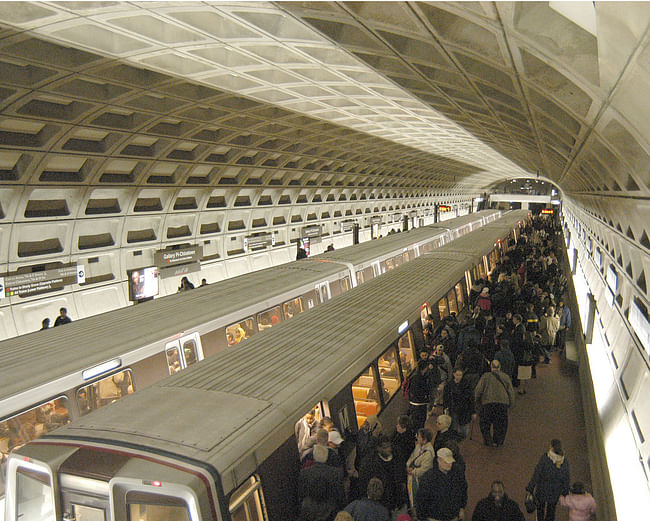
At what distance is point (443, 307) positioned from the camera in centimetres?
1120

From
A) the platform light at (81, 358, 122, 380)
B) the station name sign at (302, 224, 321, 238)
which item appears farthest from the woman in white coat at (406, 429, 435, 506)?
the station name sign at (302, 224, 321, 238)

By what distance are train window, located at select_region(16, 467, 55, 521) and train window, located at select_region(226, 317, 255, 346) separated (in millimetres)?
4207

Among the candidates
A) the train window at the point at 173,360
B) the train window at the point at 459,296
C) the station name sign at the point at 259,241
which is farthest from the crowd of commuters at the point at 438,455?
the station name sign at the point at 259,241

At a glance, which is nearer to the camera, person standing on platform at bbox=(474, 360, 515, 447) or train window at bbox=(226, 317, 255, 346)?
person standing on platform at bbox=(474, 360, 515, 447)

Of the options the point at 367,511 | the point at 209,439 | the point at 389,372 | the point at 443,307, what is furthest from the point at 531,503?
the point at 443,307

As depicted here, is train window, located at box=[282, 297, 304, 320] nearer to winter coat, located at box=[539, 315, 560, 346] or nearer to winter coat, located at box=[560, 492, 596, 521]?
winter coat, located at box=[539, 315, 560, 346]

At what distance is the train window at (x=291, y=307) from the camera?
967 centimetres

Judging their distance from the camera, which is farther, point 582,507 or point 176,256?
point 176,256

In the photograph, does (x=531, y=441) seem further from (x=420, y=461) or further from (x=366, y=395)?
(x=420, y=461)

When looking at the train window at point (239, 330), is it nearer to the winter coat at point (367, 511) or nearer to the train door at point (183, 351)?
the train door at point (183, 351)

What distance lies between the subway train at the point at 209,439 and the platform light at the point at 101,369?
2.12 feet

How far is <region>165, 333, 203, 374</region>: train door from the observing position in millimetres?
6984

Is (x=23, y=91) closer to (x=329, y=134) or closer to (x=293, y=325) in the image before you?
(x=293, y=325)

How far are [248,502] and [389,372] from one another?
3671 mm
